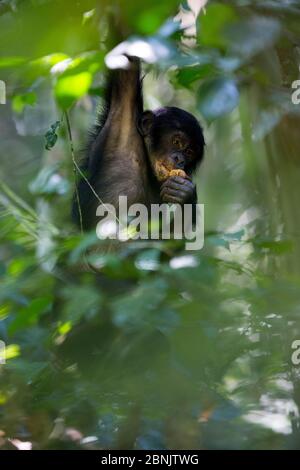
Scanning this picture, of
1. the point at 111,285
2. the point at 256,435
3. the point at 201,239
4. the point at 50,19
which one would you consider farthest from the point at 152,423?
the point at 50,19

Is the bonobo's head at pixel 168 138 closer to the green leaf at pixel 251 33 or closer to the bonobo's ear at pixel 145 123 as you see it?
the bonobo's ear at pixel 145 123

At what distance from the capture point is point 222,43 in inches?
68.6

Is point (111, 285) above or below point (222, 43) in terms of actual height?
above

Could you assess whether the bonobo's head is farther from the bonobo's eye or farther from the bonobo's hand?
the bonobo's hand

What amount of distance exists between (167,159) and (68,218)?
84cm

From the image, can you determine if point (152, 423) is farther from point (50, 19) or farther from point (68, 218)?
point (68, 218)

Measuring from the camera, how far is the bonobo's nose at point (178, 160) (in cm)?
433

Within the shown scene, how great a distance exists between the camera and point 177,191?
13.4 ft

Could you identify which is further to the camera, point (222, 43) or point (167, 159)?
point (167, 159)

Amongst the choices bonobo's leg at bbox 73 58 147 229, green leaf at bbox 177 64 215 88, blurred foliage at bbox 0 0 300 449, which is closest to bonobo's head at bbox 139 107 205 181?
bonobo's leg at bbox 73 58 147 229

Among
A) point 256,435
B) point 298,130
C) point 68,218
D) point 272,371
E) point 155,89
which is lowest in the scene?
point 256,435

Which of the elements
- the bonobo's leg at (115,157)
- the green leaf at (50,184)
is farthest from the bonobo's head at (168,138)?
the green leaf at (50,184)

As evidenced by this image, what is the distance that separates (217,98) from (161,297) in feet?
1.82

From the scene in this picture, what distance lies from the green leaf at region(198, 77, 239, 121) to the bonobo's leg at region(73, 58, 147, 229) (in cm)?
222
